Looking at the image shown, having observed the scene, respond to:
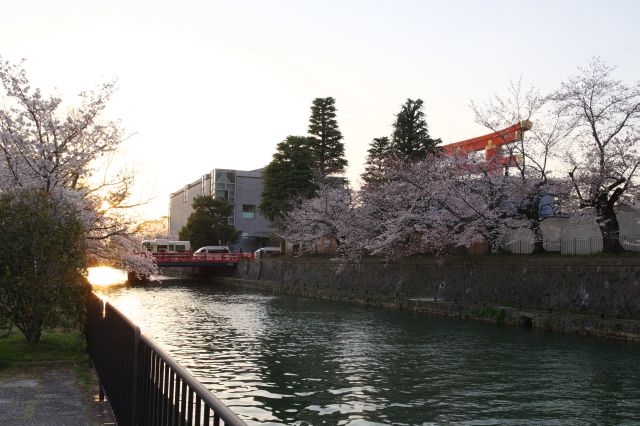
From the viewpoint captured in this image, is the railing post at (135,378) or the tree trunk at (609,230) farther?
the tree trunk at (609,230)

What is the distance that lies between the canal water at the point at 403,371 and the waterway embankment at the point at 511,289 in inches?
51.7

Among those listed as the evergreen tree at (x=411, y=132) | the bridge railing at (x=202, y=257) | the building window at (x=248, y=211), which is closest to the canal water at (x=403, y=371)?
the evergreen tree at (x=411, y=132)

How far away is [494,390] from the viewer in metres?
13.5

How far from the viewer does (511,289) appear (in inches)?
1161

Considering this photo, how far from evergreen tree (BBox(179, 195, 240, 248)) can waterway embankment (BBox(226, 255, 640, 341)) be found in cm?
3907

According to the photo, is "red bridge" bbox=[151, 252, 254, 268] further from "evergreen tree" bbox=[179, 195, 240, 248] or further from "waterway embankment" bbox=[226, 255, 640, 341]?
"waterway embankment" bbox=[226, 255, 640, 341]

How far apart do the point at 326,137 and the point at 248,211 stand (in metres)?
43.1

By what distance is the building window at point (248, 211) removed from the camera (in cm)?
10338

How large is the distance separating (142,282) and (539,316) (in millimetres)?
48636

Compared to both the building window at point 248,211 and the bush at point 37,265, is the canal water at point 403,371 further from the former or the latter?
the building window at point 248,211

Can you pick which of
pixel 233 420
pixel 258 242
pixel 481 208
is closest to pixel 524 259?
pixel 481 208

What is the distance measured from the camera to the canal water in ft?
37.9

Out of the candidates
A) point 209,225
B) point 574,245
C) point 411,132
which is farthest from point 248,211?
point 574,245

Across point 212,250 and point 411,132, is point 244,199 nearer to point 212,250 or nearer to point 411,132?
point 212,250
